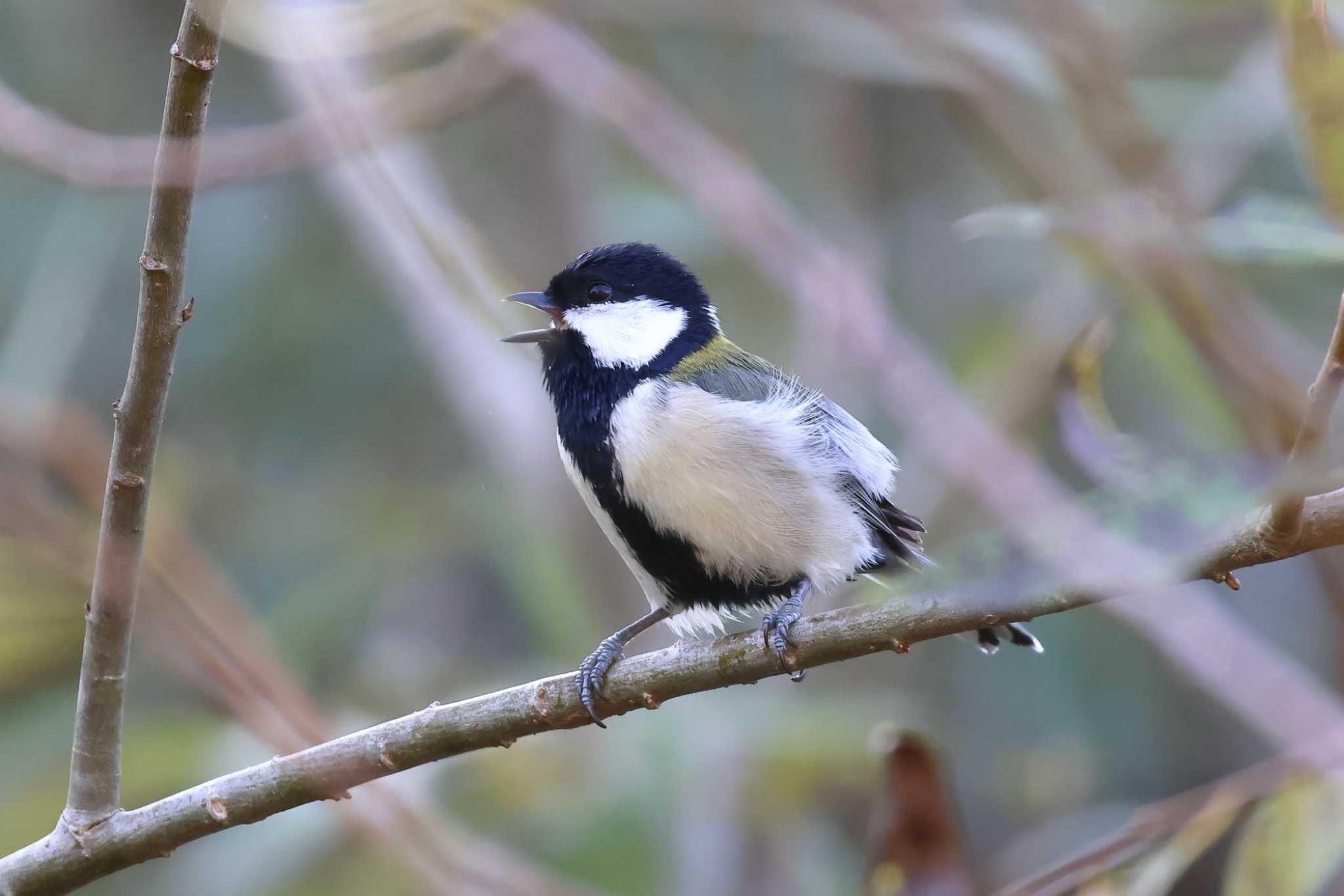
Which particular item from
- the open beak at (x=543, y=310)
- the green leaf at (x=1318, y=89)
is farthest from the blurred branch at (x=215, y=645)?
the green leaf at (x=1318, y=89)

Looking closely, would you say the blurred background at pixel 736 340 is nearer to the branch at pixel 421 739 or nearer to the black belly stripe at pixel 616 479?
the branch at pixel 421 739

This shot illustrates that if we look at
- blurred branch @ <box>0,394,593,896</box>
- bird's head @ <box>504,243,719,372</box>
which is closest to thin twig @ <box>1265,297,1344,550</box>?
blurred branch @ <box>0,394,593,896</box>

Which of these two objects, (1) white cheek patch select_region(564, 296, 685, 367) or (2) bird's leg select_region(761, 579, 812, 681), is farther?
(1) white cheek patch select_region(564, 296, 685, 367)

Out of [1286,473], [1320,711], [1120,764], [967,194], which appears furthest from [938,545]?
[1286,473]

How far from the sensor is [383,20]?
300 centimetres

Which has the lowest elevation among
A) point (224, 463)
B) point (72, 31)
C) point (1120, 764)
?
point (1120, 764)

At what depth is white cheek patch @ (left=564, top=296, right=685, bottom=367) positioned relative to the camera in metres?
2.56

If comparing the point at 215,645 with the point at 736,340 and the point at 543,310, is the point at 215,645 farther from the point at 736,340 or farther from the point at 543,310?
the point at 736,340

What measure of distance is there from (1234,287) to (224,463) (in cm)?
337

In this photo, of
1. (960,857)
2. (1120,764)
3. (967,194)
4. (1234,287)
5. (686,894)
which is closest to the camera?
(960,857)

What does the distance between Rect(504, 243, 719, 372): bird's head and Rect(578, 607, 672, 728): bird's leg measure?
0.46 m

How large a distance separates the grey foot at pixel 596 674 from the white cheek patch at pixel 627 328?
0.57m

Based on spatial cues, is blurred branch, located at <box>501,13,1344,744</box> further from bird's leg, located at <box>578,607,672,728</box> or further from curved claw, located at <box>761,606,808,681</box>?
bird's leg, located at <box>578,607,672,728</box>

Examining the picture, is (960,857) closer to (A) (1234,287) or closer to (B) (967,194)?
(A) (1234,287)
